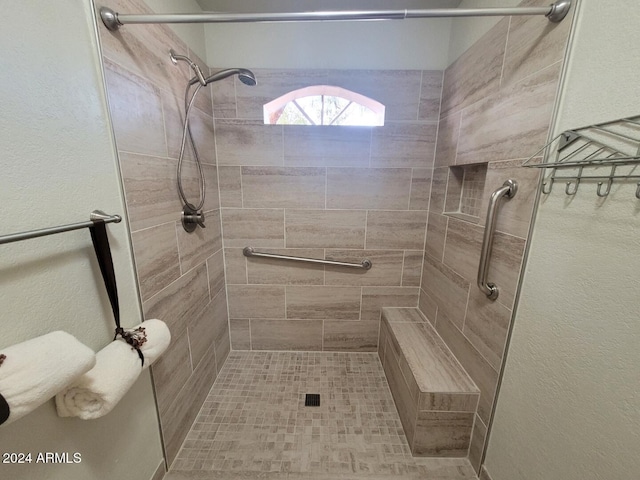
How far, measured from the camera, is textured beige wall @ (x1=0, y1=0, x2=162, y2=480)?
594mm

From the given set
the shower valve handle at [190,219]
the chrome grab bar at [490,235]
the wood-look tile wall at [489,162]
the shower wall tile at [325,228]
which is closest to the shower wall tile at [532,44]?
the wood-look tile wall at [489,162]

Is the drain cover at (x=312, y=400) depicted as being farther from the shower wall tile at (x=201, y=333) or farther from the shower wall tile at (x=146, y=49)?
the shower wall tile at (x=146, y=49)

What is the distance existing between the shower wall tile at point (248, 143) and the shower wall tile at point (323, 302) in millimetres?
1039

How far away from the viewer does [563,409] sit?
31.9 inches

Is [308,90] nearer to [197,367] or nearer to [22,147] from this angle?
[22,147]

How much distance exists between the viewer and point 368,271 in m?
1.97

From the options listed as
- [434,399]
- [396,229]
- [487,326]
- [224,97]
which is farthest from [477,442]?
[224,97]

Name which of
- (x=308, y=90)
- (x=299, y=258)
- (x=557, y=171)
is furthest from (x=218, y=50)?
(x=557, y=171)

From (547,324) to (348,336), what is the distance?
1446mm

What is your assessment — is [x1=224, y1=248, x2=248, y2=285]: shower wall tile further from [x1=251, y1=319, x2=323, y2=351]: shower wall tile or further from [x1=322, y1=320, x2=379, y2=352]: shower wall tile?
[x1=322, y1=320, x2=379, y2=352]: shower wall tile

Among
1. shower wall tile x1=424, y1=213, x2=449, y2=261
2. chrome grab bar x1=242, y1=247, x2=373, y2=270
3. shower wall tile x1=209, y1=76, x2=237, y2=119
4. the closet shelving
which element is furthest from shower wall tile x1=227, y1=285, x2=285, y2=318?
Answer: the closet shelving

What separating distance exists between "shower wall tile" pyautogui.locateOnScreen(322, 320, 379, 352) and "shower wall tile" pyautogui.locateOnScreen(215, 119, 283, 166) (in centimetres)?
141

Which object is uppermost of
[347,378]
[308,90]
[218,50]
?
[218,50]

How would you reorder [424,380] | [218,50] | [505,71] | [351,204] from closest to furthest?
[505,71] < [424,380] < [218,50] < [351,204]
